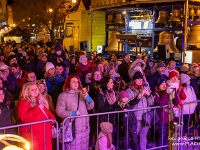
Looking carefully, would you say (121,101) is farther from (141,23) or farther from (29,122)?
(141,23)

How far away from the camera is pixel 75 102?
5.58 metres

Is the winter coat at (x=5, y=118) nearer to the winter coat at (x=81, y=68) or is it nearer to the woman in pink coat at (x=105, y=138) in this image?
the woman in pink coat at (x=105, y=138)

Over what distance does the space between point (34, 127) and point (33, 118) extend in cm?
14

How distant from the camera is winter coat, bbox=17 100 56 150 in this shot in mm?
4938

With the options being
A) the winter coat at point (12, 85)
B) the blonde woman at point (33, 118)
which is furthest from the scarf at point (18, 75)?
the blonde woman at point (33, 118)

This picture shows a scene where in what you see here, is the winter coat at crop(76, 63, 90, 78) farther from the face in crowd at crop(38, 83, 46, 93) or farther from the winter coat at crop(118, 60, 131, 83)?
the face in crowd at crop(38, 83, 46, 93)

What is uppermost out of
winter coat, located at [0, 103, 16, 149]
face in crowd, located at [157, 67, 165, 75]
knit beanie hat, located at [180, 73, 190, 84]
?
face in crowd, located at [157, 67, 165, 75]

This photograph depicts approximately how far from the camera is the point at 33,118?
496 centimetres

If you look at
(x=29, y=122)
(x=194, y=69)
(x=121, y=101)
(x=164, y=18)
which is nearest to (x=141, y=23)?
(x=164, y=18)

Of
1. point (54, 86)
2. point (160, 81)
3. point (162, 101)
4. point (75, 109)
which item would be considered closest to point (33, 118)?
point (75, 109)

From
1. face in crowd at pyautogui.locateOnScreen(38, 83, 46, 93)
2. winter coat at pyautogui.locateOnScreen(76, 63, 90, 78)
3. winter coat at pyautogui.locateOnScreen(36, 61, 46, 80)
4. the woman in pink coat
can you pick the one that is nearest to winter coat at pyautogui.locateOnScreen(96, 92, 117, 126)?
the woman in pink coat

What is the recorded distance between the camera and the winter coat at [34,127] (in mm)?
4938

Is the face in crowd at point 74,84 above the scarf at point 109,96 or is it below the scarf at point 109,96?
above

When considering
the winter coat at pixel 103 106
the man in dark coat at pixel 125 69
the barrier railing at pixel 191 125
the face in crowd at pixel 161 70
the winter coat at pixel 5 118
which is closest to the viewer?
the winter coat at pixel 5 118
